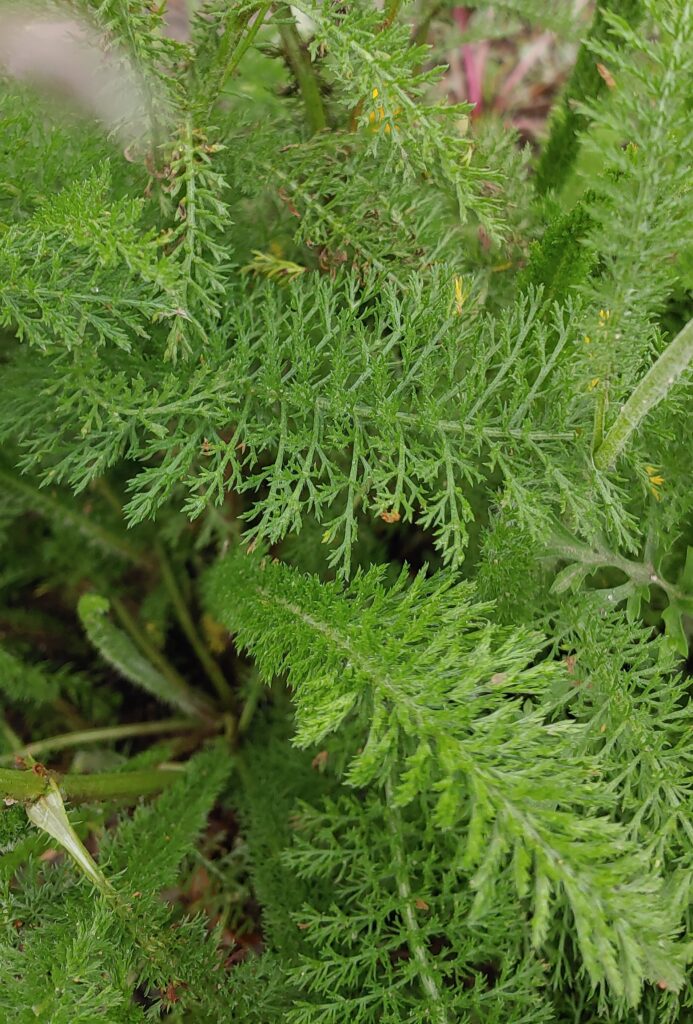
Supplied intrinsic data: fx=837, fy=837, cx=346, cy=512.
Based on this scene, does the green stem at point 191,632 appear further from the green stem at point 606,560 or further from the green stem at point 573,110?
the green stem at point 573,110

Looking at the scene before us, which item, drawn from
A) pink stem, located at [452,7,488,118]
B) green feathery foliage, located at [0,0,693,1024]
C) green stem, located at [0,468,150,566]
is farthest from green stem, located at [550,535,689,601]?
pink stem, located at [452,7,488,118]

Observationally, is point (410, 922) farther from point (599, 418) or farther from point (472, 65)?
point (472, 65)

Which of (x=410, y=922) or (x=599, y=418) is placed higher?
(x=599, y=418)

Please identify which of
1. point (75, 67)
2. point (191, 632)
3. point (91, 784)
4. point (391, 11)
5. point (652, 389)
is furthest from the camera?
point (191, 632)

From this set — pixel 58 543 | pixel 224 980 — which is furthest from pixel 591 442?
pixel 58 543

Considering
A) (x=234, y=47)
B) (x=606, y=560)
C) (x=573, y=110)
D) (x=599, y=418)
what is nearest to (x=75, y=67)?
(x=234, y=47)

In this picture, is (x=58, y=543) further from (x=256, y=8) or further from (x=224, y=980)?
(x=256, y=8)

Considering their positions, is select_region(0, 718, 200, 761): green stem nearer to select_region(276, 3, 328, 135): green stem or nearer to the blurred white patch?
the blurred white patch
